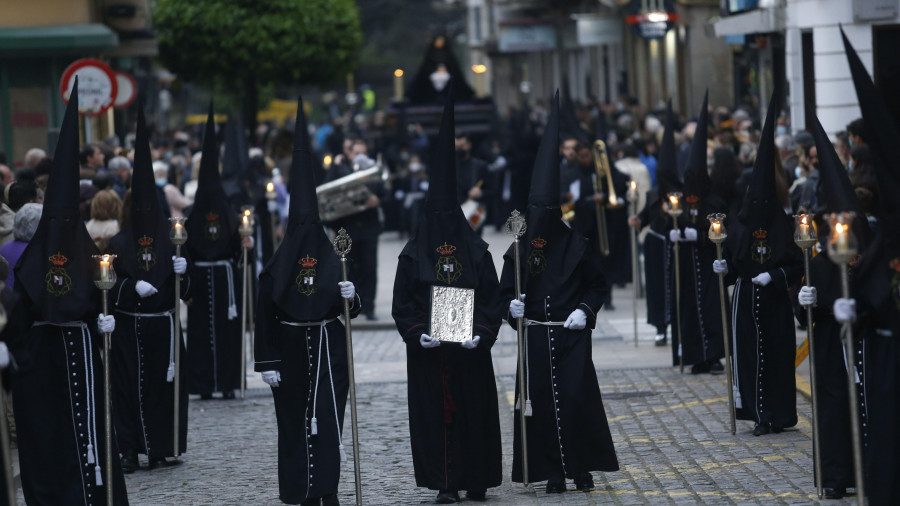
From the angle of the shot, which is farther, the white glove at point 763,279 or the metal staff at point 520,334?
the white glove at point 763,279

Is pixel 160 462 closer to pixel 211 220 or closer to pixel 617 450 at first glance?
pixel 211 220

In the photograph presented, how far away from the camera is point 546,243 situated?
9664 mm

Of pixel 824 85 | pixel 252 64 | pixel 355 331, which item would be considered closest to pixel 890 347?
pixel 355 331

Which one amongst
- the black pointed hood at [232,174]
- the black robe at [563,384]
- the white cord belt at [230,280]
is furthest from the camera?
the black pointed hood at [232,174]

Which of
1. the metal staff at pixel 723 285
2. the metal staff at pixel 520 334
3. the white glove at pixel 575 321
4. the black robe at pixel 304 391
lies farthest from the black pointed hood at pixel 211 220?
the white glove at pixel 575 321

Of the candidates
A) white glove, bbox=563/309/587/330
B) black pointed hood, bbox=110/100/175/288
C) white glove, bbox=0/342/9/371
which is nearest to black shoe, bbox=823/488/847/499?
white glove, bbox=563/309/587/330

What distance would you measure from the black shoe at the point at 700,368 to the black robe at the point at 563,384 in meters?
4.50

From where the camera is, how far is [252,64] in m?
35.8

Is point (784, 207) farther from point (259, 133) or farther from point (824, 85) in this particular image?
point (259, 133)

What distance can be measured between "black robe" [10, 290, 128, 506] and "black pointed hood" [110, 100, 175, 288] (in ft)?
6.20

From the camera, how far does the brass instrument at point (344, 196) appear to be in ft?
61.5

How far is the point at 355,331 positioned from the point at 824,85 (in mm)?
6900

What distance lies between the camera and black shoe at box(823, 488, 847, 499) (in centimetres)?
902

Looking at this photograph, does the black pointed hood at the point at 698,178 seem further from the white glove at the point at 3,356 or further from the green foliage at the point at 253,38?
the green foliage at the point at 253,38
